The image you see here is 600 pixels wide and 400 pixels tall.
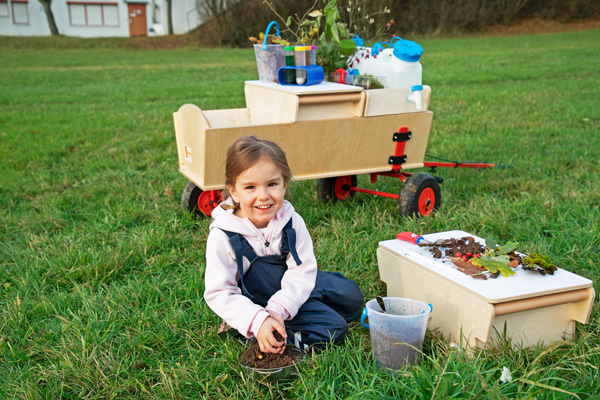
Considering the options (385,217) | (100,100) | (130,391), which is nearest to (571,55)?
(100,100)

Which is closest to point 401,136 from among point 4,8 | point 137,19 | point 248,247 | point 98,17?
point 248,247

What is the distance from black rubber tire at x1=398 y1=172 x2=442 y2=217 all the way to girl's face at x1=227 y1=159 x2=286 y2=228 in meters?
1.70

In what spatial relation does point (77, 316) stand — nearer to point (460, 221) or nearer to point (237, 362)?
point (237, 362)

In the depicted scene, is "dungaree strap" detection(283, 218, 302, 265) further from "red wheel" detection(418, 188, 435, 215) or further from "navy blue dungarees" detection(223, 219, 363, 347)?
"red wheel" detection(418, 188, 435, 215)

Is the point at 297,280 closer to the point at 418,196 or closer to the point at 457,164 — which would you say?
the point at 418,196

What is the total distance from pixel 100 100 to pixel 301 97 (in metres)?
7.55

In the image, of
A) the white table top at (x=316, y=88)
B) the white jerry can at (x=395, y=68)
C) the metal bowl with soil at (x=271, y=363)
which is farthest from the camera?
the white jerry can at (x=395, y=68)

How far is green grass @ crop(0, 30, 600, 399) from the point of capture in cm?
209

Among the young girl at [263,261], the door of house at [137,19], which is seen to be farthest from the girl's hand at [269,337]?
the door of house at [137,19]

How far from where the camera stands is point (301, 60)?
12.1ft

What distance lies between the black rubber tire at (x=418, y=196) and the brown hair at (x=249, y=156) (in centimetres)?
167

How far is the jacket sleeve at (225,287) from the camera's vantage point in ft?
7.25

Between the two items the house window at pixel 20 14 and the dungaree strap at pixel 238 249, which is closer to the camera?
the dungaree strap at pixel 238 249

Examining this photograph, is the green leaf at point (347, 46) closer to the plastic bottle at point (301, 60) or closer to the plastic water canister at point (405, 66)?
the plastic water canister at point (405, 66)
